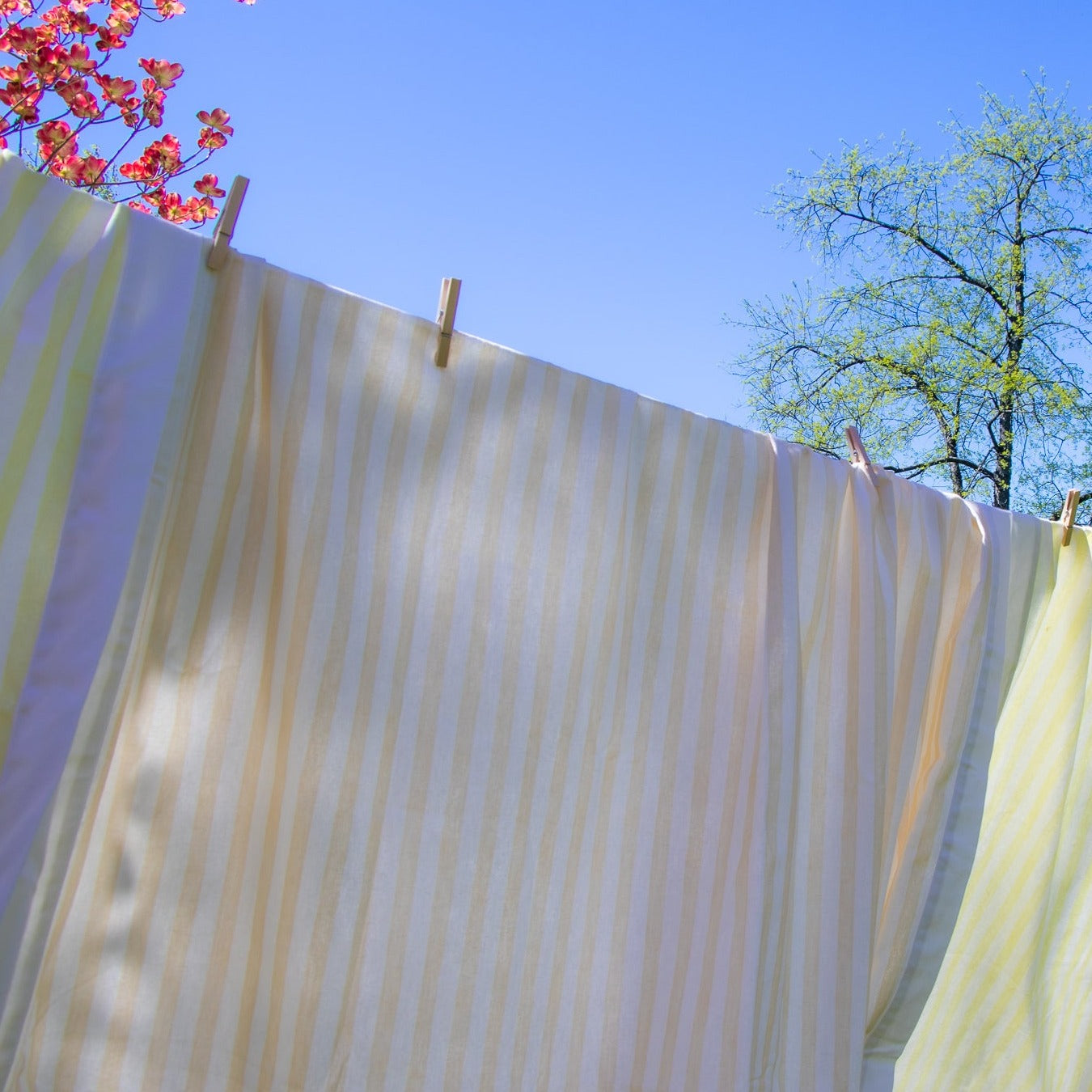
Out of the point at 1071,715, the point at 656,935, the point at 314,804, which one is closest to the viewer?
the point at 314,804

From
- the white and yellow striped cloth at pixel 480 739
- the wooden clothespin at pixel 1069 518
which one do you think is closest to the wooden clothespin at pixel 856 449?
the white and yellow striped cloth at pixel 480 739

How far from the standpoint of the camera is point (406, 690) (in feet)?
3.90

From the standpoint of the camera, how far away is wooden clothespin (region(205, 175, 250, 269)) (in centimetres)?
107

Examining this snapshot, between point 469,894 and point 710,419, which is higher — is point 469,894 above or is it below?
below

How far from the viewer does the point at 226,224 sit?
1.07 meters

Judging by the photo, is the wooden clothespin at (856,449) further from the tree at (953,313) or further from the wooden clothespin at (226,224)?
the tree at (953,313)

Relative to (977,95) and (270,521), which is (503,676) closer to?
(270,521)

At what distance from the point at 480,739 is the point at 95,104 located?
2.26 metres

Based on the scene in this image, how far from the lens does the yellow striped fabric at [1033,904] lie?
65.0 inches

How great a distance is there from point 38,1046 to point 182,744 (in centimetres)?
32

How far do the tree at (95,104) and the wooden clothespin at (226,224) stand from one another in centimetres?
170

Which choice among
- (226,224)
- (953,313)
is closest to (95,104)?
(226,224)

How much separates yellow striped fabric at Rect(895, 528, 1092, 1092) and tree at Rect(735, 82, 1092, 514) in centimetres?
658

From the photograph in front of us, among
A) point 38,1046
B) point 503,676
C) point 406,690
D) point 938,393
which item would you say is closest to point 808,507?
point 503,676
